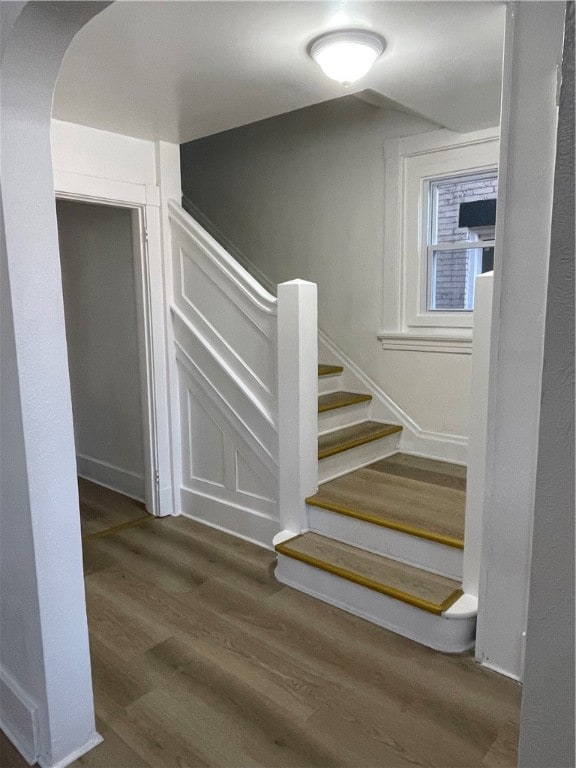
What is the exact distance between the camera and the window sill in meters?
3.38

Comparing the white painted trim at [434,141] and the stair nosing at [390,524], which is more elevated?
the white painted trim at [434,141]

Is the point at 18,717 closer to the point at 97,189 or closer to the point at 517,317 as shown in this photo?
the point at 517,317

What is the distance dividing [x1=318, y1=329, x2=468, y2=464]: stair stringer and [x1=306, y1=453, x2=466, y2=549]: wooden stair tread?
3.8 inches

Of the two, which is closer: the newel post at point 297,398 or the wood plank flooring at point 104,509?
the newel post at point 297,398

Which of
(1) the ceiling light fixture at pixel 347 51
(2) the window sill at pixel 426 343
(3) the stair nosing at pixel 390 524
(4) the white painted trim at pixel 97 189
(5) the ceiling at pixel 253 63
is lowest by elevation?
(3) the stair nosing at pixel 390 524

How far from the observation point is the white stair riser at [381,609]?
2.26 metres

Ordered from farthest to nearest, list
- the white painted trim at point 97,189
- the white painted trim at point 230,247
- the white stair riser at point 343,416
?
the white painted trim at point 230,247, the white stair riser at point 343,416, the white painted trim at point 97,189

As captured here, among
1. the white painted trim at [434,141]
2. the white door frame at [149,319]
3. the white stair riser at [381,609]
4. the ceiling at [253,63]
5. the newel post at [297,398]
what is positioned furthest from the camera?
the white door frame at [149,319]

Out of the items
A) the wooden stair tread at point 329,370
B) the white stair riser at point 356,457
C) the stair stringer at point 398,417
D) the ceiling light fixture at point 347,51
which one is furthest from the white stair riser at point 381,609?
the ceiling light fixture at point 347,51

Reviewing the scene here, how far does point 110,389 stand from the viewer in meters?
4.08

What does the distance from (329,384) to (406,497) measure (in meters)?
1.18

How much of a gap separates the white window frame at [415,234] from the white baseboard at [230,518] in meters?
1.42

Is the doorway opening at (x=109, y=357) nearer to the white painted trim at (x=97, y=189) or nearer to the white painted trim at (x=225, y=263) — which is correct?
the white painted trim at (x=97, y=189)

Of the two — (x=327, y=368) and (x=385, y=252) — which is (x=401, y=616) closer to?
(x=327, y=368)
